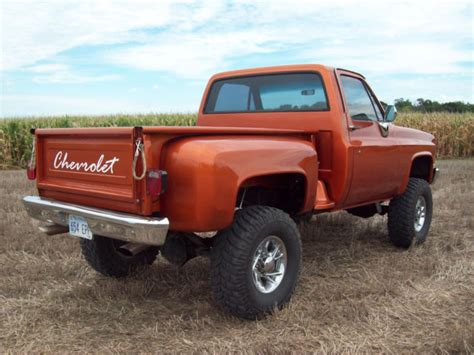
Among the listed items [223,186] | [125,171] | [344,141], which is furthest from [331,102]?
[125,171]

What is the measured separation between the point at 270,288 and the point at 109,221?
4.15ft

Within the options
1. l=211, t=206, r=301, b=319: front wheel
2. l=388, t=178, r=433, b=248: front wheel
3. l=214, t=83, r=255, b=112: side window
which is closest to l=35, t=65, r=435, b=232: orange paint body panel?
l=214, t=83, r=255, b=112: side window

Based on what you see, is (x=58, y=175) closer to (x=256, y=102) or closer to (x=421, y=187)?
(x=256, y=102)

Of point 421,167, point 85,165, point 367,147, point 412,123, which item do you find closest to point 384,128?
point 367,147

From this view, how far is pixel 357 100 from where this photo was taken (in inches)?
196

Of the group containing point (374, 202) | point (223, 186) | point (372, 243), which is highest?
point (223, 186)

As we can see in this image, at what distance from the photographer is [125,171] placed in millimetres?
3150

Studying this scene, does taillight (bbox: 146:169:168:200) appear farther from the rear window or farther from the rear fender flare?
the rear fender flare

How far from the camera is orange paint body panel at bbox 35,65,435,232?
3.08m

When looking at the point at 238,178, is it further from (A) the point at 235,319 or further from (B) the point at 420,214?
(B) the point at 420,214

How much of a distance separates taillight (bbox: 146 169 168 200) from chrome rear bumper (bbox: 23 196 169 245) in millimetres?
169

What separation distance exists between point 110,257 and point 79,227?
98 centimetres

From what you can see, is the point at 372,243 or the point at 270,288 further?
the point at 372,243

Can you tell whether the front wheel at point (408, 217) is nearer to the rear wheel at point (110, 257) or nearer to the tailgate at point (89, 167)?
the rear wheel at point (110, 257)
